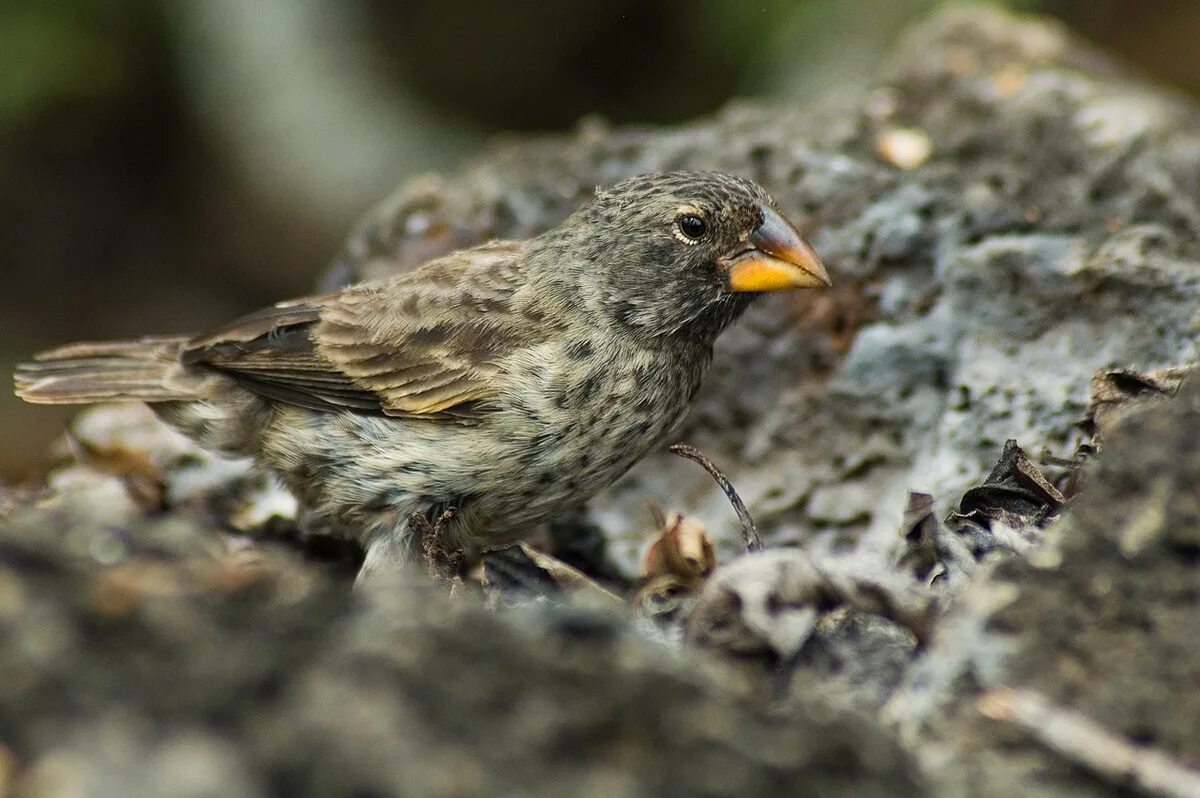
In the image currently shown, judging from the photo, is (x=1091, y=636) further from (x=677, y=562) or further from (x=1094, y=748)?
(x=677, y=562)

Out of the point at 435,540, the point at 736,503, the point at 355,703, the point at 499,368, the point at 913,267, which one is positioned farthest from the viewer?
the point at 913,267

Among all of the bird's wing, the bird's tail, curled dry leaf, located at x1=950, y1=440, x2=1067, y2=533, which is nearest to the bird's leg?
the bird's wing

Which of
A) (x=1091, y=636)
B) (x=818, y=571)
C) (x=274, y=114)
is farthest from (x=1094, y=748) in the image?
(x=274, y=114)

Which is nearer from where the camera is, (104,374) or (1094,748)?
(1094,748)

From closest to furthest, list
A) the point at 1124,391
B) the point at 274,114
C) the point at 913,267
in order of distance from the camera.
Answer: the point at 1124,391 < the point at 913,267 < the point at 274,114

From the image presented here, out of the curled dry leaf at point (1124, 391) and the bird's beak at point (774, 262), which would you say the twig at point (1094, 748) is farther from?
the bird's beak at point (774, 262)

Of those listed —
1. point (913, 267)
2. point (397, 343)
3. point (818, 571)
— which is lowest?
point (818, 571)

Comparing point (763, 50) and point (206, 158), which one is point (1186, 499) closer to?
point (763, 50)

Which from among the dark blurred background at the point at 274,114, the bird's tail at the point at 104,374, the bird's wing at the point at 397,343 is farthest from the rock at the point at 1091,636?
the dark blurred background at the point at 274,114

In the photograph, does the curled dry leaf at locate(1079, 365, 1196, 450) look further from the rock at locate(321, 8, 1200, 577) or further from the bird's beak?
the bird's beak
